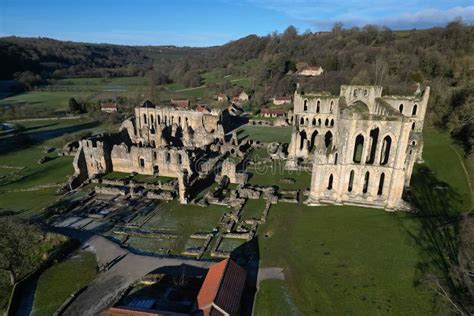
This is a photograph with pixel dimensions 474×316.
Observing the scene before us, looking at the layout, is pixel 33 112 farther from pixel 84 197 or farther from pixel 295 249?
pixel 295 249

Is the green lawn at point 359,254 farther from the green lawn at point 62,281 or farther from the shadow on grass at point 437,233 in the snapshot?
the green lawn at point 62,281

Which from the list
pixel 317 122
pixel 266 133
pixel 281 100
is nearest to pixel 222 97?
pixel 281 100

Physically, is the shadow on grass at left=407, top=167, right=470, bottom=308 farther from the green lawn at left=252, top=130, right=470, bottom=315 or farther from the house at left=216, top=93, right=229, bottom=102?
the house at left=216, top=93, right=229, bottom=102

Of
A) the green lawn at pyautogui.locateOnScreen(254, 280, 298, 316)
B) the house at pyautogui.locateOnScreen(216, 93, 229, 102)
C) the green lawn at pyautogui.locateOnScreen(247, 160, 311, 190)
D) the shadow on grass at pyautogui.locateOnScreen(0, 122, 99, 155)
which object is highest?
the house at pyautogui.locateOnScreen(216, 93, 229, 102)

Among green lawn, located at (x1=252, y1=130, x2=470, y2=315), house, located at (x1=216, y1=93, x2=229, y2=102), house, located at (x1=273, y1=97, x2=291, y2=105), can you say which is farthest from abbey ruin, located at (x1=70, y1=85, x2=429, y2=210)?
house, located at (x1=216, y1=93, x2=229, y2=102)

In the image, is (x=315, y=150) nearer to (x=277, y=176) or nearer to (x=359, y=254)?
(x=277, y=176)

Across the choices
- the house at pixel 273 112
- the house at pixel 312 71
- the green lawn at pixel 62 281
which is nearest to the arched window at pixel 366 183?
the green lawn at pixel 62 281

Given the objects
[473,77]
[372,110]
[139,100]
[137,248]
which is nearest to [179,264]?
[137,248]
